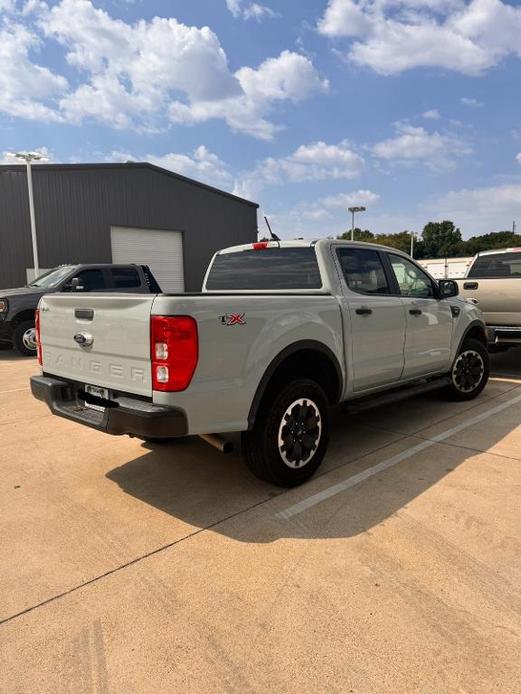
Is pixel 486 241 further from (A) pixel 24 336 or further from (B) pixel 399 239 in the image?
(A) pixel 24 336

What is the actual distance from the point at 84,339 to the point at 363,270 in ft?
8.26

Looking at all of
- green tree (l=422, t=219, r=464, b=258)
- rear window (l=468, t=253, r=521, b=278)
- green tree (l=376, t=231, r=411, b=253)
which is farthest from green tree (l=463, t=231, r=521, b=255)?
rear window (l=468, t=253, r=521, b=278)

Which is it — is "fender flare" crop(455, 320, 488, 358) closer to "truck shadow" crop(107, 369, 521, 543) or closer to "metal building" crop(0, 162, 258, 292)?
"truck shadow" crop(107, 369, 521, 543)

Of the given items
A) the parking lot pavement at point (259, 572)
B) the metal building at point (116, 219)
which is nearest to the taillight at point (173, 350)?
the parking lot pavement at point (259, 572)

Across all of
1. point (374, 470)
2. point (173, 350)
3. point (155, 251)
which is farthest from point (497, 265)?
point (155, 251)

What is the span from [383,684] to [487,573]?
1.02 meters

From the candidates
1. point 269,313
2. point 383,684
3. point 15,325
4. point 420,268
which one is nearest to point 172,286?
point 15,325

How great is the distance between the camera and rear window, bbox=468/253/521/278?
26.1ft

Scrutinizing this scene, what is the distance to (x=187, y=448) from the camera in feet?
14.7

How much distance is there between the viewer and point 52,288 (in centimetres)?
1003

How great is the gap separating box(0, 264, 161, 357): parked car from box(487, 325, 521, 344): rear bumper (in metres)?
6.92

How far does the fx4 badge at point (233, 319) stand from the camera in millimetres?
2971

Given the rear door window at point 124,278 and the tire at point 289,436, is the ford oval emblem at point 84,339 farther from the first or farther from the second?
the rear door window at point 124,278

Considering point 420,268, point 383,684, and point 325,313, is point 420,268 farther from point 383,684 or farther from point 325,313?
point 383,684
